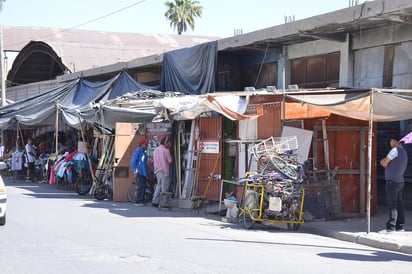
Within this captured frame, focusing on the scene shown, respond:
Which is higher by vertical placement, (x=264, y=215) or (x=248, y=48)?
(x=248, y=48)

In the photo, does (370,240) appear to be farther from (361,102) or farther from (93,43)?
(93,43)

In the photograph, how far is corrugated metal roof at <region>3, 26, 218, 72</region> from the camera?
36438 millimetres

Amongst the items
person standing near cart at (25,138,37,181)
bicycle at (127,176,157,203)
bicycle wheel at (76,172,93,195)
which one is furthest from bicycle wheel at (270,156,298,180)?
person standing near cart at (25,138,37,181)

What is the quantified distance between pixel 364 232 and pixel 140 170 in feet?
25.1

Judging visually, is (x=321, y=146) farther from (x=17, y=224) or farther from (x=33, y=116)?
(x=33, y=116)

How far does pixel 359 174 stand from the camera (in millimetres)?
15031

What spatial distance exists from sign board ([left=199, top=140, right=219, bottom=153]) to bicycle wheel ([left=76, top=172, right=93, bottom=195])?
543 centimetres

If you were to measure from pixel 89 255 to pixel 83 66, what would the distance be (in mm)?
28303

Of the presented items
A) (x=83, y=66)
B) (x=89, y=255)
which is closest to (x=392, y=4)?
(x=89, y=255)

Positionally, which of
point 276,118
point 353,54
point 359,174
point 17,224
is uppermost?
point 353,54

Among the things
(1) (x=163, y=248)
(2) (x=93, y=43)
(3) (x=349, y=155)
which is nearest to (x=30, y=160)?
(3) (x=349, y=155)

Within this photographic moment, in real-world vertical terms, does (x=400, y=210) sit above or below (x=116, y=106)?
below

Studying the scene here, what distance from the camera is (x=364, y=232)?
12195mm

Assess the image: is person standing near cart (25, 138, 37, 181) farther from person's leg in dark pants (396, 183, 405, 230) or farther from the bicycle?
person's leg in dark pants (396, 183, 405, 230)
